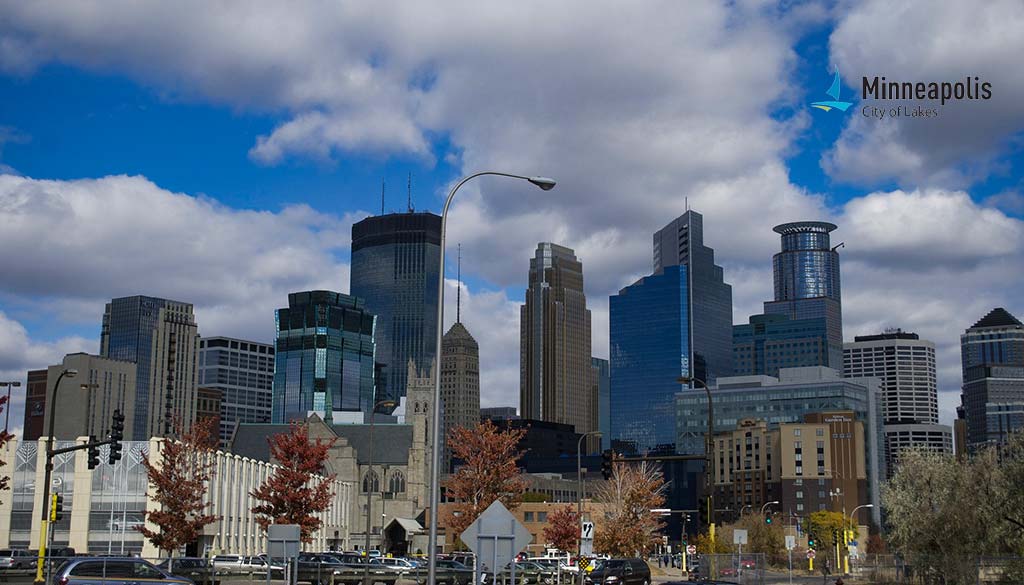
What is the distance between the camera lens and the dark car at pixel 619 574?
5811cm

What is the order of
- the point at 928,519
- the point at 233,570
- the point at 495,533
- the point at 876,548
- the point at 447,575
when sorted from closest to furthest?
the point at 495,533
the point at 928,519
the point at 447,575
the point at 233,570
the point at 876,548

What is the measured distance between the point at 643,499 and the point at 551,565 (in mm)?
12419

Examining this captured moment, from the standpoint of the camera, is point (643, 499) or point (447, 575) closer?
point (447, 575)

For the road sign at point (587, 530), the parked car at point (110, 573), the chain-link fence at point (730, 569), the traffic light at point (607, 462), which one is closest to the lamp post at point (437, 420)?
the parked car at point (110, 573)

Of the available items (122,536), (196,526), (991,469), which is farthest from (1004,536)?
(122,536)

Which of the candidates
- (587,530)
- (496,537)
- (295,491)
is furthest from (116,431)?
(496,537)

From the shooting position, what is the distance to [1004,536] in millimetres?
48938

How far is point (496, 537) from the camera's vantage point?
2462 centimetres

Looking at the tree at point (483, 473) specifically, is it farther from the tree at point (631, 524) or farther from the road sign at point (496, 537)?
the road sign at point (496, 537)

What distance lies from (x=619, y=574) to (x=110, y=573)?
92.3ft

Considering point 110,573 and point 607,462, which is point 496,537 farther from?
point 607,462

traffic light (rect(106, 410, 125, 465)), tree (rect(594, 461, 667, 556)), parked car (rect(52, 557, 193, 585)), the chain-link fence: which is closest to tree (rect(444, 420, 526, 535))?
the chain-link fence

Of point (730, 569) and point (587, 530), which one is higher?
point (587, 530)

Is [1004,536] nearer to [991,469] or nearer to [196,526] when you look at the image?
[991,469]
